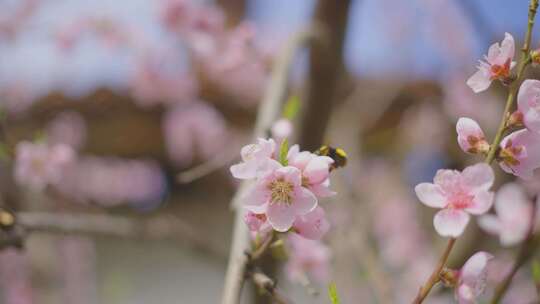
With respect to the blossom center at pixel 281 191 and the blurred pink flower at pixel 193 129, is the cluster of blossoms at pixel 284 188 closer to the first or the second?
the blossom center at pixel 281 191

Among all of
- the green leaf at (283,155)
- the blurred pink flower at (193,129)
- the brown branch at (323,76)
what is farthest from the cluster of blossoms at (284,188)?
the blurred pink flower at (193,129)

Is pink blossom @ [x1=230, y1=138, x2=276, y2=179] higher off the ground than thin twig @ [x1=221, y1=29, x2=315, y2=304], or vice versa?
pink blossom @ [x1=230, y1=138, x2=276, y2=179]

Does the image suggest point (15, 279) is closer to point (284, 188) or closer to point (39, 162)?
point (39, 162)

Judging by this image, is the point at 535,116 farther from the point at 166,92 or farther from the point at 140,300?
the point at 140,300

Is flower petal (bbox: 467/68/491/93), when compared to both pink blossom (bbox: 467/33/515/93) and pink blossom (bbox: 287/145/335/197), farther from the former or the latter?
pink blossom (bbox: 287/145/335/197)

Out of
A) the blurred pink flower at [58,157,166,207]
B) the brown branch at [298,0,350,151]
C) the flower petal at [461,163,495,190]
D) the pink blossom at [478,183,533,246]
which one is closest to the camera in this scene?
the flower petal at [461,163,495,190]

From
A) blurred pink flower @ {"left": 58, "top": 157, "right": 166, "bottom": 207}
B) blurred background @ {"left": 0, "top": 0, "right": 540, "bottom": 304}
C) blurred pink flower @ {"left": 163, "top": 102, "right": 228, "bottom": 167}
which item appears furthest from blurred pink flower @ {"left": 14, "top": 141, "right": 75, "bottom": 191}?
blurred pink flower @ {"left": 58, "top": 157, "right": 166, "bottom": 207}
